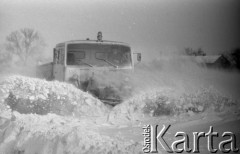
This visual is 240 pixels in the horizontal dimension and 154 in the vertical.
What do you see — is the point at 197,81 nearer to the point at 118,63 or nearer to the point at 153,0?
the point at 118,63

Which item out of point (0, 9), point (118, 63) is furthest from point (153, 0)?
point (0, 9)

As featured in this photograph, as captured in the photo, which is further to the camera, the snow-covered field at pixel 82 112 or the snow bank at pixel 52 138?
the snow-covered field at pixel 82 112

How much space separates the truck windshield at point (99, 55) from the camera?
657cm

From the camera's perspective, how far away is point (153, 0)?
538 centimetres

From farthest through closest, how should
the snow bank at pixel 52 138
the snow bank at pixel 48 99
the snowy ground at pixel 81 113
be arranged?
the snow bank at pixel 48 99, the snowy ground at pixel 81 113, the snow bank at pixel 52 138

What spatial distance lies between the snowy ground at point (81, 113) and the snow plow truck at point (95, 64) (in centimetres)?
34

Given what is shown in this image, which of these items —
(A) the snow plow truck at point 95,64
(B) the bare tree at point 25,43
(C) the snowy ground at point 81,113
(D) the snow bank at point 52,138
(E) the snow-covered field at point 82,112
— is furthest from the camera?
(B) the bare tree at point 25,43

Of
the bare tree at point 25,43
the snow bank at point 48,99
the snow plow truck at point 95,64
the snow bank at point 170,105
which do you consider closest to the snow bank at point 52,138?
the snow bank at point 48,99

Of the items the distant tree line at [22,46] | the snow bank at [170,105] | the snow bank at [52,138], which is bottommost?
the snow bank at [52,138]

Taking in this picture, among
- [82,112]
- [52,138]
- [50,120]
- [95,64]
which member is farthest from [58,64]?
[52,138]

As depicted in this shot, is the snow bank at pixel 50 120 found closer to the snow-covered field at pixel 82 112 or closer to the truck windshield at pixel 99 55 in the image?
the snow-covered field at pixel 82 112

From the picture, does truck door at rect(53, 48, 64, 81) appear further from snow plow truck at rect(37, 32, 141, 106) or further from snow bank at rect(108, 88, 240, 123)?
snow bank at rect(108, 88, 240, 123)

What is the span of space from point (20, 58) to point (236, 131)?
5.20 metres

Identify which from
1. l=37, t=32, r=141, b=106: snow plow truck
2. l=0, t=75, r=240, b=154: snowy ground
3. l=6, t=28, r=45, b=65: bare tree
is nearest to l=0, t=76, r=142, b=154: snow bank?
l=0, t=75, r=240, b=154: snowy ground
